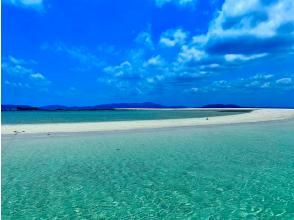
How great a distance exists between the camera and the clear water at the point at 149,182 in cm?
586

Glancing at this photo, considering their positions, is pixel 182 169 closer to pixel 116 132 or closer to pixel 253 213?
pixel 253 213

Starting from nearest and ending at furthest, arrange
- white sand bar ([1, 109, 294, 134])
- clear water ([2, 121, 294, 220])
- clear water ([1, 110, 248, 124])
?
clear water ([2, 121, 294, 220]) < white sand bar ([1, 109, 294, 134]) < clear water ([1, 110, 248, 124])

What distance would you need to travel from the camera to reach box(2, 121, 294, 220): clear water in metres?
5.86

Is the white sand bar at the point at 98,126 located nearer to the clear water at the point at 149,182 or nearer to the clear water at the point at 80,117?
the clear water at the point at 80,117

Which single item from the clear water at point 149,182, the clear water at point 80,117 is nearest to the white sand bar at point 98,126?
the clear water at point 80,117

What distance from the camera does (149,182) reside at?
25.9 ft

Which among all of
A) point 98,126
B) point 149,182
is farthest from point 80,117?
point 149,182

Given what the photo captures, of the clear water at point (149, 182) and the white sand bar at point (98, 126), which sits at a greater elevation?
the white sand bar at point (98, 126)

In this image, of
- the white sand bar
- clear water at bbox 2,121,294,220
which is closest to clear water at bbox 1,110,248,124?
the white sand bar

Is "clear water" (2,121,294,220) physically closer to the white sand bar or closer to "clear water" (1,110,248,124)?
the white sand bar

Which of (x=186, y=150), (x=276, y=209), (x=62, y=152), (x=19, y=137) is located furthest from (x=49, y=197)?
(x=19, y=137)

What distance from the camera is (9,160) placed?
11.3 m

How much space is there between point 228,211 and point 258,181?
→ 8.19 feet

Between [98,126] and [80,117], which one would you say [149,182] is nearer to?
[98,126]
